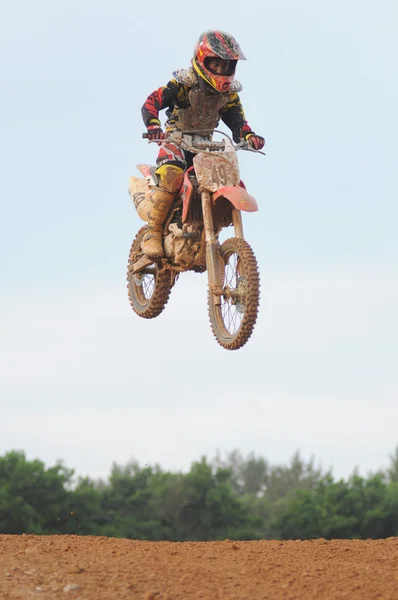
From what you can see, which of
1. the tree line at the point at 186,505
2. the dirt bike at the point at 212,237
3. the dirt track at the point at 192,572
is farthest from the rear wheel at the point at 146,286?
the tree line at the point at 186,505

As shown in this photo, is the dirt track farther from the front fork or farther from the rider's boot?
the rider's boot

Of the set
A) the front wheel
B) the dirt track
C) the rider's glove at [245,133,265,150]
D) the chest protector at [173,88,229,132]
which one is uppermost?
the chest protector at [173,88,229,132]

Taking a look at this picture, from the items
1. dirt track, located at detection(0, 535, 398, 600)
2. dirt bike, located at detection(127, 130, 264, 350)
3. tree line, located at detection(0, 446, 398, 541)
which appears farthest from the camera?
tree line, located at detection(0, 446, 398, 541)

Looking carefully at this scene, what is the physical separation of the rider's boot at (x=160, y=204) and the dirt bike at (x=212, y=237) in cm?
12

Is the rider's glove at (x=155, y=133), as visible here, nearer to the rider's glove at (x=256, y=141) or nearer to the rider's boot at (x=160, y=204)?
the rider's boot at (x=160, y=204)

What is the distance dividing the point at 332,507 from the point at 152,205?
27.2 metres

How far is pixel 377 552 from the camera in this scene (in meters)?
13.9

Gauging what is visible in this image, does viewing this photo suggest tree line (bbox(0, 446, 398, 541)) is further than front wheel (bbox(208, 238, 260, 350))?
Yes

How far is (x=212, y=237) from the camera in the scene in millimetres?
14055

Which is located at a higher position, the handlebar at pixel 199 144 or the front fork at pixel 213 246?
the handlebar at pixel 199 144

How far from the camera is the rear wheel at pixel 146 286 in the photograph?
16.0 metres

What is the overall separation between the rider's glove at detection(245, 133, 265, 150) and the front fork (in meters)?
1.05

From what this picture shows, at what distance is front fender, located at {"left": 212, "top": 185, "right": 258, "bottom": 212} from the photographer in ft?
44.8

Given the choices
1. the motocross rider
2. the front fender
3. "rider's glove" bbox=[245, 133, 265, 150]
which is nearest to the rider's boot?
the motocross rider
